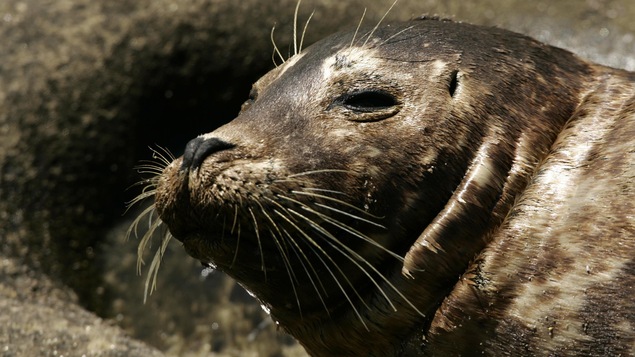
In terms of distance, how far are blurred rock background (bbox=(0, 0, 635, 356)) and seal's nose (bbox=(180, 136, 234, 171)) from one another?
2.60 metres

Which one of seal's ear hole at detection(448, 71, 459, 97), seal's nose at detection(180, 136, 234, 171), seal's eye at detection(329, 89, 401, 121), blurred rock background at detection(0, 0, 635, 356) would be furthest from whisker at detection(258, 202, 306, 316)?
blurred rock background at detection(0, 0, 635, 356)

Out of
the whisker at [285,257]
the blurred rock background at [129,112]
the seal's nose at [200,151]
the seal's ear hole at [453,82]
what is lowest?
the blurred rock background at [129,112]

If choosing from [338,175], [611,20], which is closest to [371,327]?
[338,175]

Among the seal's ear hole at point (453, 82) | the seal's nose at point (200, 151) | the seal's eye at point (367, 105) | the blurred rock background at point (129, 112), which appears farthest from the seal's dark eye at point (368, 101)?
the blurred rock background at point (129, 112)

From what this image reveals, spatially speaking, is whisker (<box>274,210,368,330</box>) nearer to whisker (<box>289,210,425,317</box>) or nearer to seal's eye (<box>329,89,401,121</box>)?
whisker (<box>289,210,425,317</box>)

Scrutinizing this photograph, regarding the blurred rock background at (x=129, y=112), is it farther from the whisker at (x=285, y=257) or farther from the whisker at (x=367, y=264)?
the whisker at (x=367, y=264)

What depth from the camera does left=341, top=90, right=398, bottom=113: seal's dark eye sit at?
3652 millimetres

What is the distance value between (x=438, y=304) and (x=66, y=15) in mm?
4851

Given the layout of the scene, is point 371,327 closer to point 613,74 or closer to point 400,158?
point 400,158

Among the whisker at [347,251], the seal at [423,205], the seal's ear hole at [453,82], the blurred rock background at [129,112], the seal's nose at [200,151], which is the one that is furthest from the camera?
the blurred rock background at [129,112]

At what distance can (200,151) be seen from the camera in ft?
11.7

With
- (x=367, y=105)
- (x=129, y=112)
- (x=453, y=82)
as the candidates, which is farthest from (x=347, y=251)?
(x=129, y=112)

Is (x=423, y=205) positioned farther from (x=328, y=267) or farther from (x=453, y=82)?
(x=453, y=82)

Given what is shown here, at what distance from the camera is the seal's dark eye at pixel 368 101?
12.0 ft
